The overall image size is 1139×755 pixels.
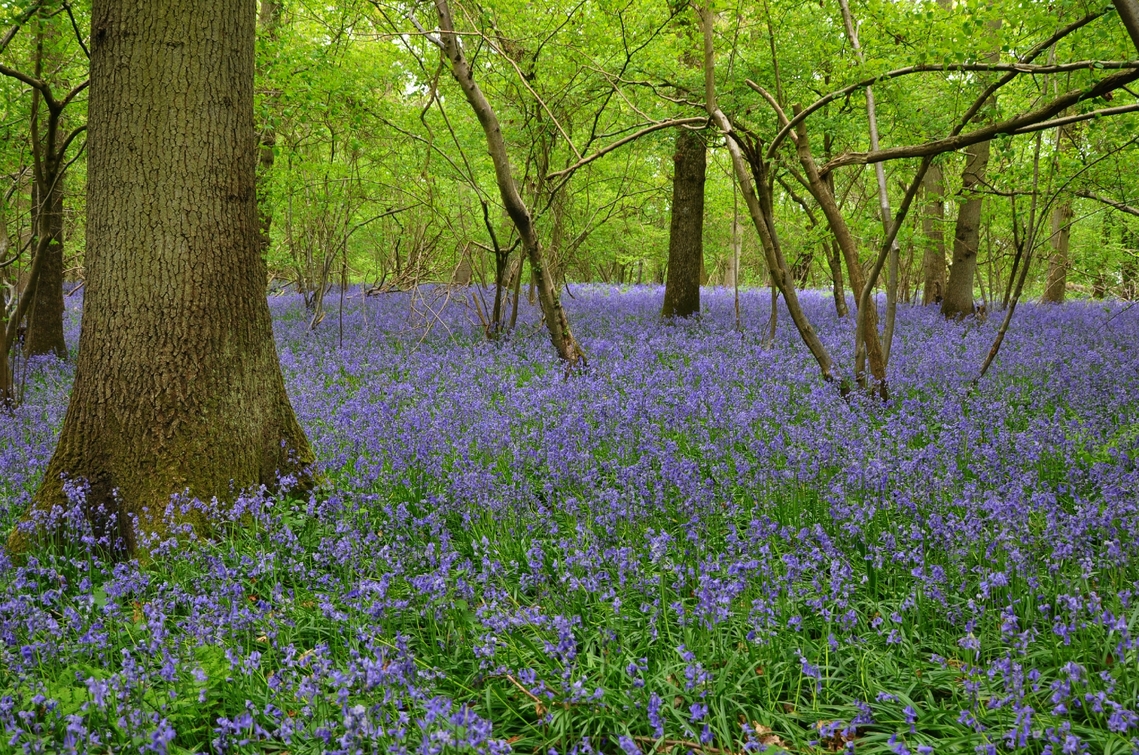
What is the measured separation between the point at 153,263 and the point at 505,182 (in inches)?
169

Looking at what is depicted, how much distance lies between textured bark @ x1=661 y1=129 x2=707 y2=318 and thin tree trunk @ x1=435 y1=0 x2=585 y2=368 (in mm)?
4554

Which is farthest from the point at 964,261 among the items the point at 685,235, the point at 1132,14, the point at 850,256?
the point at 1132,14

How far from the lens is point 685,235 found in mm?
12289

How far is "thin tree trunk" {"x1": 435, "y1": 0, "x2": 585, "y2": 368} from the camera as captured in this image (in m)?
6.93

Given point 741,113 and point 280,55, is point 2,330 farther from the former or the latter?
point 741,113

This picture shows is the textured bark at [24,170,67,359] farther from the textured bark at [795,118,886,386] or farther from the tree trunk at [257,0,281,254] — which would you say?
the textured bark at [795,118,886,386]

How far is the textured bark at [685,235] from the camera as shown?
1218 centimetres

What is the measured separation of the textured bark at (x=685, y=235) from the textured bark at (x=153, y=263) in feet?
29.9

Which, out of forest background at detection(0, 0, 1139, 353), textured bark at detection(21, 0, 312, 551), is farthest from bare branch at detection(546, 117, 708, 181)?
textured bark at detection(21, 0, 312, 551)

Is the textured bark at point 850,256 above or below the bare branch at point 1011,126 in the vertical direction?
below

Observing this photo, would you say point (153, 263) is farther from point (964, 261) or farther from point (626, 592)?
point (964, 261)

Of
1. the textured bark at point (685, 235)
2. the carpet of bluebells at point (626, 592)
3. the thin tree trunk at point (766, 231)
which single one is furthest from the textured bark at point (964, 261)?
the thin tree trunk at point (766, 231)

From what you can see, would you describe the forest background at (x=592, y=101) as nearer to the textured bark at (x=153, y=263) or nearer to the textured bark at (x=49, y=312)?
the textured bark at (x=49, y=312)

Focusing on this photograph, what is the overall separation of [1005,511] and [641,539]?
1705 millimetres
